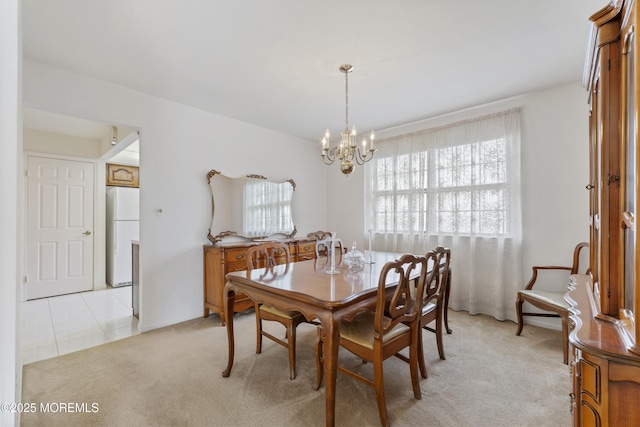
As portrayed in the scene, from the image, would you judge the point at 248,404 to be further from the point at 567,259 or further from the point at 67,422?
the point at 567,259

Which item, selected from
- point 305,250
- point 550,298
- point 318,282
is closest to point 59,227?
point 305,250

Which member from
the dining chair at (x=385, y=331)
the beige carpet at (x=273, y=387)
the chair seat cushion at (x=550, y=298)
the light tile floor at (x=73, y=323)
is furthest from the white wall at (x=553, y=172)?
the light tile floor at (x=73, y=323)

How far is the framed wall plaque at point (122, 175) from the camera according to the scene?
16.4 ft

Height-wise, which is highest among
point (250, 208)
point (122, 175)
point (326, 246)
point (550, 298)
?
point (122, 175)

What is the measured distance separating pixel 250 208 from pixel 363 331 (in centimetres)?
269

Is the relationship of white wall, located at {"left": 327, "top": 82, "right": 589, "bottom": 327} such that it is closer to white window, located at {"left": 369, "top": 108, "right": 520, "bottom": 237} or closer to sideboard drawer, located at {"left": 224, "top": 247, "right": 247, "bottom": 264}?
white window, located at {"left": 369, "top": 108, "right": 520, "bottom": 237}

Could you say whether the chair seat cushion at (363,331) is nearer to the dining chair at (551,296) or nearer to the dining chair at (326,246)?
the dining chair at (326,246)

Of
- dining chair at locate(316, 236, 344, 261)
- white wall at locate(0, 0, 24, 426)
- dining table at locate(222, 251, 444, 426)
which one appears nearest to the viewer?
white wall at locate(0, 0, 24, 426)

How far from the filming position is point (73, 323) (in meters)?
3.22

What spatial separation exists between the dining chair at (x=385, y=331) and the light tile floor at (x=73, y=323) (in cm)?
240

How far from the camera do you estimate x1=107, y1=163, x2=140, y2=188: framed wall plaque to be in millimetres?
4984

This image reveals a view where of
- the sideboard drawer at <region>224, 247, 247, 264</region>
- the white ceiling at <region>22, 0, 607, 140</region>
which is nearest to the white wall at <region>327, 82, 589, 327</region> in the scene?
the white ceiling at <region>22, 0, 607, 140</region>

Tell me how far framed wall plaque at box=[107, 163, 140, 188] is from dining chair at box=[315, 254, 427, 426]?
494 cm

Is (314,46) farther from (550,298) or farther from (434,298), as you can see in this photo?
(550,298)
